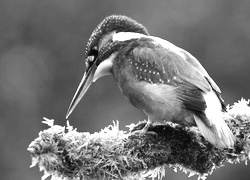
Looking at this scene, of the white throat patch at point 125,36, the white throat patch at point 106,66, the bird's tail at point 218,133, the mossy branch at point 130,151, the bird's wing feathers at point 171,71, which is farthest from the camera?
the white throat patch at point 125,36

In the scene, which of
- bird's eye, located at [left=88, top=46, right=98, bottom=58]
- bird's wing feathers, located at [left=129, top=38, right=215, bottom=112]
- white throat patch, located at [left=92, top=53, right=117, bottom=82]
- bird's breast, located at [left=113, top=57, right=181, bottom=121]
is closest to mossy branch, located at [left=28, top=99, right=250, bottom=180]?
bird's breast, located at [left=113, top=57, right=181, bottom=121]

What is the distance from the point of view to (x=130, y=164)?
3717 mm

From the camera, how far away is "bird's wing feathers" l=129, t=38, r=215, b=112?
4.21m

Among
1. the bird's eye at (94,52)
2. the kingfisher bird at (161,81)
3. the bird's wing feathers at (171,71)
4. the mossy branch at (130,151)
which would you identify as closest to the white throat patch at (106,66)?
the kingfisher bird at (161,81)

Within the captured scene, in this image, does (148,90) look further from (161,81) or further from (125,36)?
(125,36)

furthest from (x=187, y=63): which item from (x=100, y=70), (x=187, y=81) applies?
(x=100, y=70)

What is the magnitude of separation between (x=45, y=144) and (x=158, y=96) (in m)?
1.20

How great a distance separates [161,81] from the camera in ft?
14.2

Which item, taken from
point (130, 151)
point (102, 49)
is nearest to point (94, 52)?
point (102, 49)

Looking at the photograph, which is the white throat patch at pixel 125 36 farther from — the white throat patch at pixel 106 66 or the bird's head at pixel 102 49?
the white throat patch at pixel 106 66

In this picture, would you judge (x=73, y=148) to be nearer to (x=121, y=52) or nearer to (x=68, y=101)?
(x=121, y=52)

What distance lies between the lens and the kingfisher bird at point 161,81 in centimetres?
407

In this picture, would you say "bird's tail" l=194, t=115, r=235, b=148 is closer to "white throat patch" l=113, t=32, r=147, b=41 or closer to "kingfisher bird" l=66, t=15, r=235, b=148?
"kingfisher bird" l=66, t=15, r=235, b=148

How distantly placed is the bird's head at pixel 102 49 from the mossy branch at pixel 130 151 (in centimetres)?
54
